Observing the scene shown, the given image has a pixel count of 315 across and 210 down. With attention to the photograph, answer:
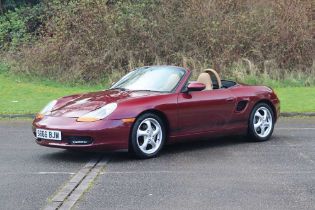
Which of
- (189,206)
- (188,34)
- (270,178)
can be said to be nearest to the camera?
(189,206)

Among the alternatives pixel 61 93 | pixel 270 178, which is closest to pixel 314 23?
pixel 61 93

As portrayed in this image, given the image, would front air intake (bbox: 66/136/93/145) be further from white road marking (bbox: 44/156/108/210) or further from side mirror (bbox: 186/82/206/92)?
side mirror (bbox: 186/82/206/92)

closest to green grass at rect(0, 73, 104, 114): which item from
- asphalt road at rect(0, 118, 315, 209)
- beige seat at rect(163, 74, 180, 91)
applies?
asphalt road at rect(0, 118, 315, 209)

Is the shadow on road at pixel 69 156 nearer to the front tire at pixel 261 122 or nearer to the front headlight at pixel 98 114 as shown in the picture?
the front headlight at pixel 98 114

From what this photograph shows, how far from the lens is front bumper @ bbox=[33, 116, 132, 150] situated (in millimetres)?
8391

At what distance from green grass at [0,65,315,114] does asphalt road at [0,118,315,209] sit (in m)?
5.14

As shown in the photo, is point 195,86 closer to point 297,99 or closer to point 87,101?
point 87,101

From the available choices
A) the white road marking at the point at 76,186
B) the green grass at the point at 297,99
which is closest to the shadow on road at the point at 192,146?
the white road marking at the point at 76,186

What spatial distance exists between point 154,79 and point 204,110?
37.3 inches

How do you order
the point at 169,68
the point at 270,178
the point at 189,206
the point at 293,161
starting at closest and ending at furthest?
the point at 189,206, the point at 270,178, the point at 293,161, the point at 169,68

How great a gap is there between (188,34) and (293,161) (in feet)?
48.4

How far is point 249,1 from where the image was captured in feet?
81.0

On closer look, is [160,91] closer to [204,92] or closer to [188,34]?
[204,92]

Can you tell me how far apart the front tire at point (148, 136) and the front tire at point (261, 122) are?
1.89 metres
